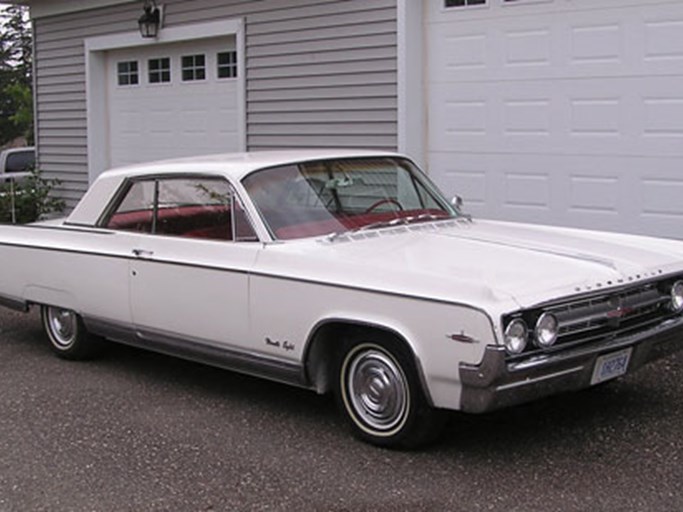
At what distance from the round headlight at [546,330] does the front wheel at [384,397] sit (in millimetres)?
610

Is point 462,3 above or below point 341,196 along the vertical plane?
above

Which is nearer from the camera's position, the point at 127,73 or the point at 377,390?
the point at 377,390

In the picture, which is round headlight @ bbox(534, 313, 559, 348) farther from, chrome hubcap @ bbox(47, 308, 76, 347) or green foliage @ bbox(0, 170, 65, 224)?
green foliage @ bbox(0, 170, 65, 224)

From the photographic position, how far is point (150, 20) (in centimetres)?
1250

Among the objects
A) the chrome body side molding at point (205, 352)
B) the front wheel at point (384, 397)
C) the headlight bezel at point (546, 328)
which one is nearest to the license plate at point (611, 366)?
the headlight bezel at point (546, 328)

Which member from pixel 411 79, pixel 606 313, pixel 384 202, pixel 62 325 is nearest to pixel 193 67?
pixel 411 79

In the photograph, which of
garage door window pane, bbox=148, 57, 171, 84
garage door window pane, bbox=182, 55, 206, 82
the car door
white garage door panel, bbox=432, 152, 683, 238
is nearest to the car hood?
the car door

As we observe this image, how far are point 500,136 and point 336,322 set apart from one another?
486cm

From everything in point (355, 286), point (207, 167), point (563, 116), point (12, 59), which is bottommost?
point (355, 286)

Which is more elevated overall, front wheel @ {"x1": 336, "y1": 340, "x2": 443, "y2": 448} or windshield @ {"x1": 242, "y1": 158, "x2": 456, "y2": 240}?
windshield @ {"x1": 242, "y1": 158, "x2": 456, "y2": 240}

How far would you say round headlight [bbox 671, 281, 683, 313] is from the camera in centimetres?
505

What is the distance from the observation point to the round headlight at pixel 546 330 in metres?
4.35

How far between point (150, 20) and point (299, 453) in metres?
8.92

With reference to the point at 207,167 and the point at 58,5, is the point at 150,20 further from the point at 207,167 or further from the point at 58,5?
the point at 207,167
